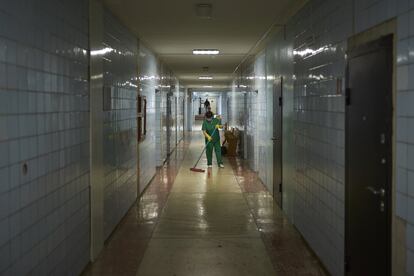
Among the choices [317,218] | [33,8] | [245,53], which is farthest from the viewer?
[245,53]

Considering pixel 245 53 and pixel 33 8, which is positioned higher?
pixel 245 53

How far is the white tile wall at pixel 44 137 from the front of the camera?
2707 mm

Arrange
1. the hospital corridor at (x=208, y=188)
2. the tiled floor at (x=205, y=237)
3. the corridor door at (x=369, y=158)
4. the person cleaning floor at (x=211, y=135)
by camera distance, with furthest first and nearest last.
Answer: the person cleaning floor at (x=211, y=135) → the tiled floor at (x=205, y=237) → the corridor door at (x=369, y=158) → the hospital corridor at (x=208, y=188)

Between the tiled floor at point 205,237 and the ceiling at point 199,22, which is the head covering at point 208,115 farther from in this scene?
the tiled floor at point 205,237

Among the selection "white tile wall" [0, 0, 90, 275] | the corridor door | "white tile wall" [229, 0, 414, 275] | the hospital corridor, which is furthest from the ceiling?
the corridor door

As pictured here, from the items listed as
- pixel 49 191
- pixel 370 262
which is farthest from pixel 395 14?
pixel 49 191

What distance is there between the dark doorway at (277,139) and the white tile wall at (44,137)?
351cm

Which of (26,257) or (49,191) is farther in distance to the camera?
(49,191)

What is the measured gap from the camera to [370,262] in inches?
130

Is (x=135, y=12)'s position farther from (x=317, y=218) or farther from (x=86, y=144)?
(x=317, y=218)

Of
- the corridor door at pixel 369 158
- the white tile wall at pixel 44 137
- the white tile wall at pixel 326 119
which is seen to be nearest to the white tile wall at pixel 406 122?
the white tile wall at pixel 326 119

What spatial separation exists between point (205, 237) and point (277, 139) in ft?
7.96

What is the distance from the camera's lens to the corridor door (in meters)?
2.93

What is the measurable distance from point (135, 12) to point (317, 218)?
10.7 ft
